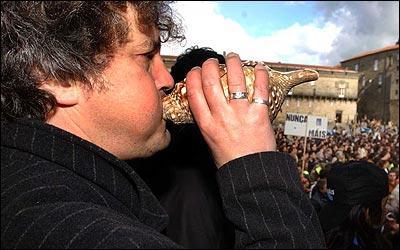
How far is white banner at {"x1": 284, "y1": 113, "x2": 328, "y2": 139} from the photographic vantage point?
3.58 metres

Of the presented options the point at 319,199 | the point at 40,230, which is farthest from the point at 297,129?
the point at 40,230

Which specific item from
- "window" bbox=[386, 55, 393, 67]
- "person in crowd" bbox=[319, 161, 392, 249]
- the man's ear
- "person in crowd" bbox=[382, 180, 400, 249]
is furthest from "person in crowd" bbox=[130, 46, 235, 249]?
"window" bbox=[386, 55, 393, 67]

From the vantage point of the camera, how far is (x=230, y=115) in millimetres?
1158

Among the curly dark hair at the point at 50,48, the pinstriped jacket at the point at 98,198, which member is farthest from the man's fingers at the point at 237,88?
the curly dark hair at the point at 50,48

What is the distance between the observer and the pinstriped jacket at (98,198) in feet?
2.90

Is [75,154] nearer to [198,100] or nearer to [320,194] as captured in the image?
[198,100]

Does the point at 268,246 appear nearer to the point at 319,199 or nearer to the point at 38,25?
the point at 38,25

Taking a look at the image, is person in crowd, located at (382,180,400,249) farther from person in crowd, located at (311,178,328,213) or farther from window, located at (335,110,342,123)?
window, located at (335,110,342,123)

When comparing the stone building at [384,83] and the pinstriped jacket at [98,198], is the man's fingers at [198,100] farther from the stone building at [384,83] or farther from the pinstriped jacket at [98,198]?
the stone building at [384,83]

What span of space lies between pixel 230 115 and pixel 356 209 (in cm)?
242

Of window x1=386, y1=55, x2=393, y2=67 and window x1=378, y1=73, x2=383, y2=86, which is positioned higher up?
window x1=386, y1=55, x2=393, y2=67


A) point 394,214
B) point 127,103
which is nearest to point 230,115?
point 127,103

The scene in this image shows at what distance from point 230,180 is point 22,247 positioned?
47cm

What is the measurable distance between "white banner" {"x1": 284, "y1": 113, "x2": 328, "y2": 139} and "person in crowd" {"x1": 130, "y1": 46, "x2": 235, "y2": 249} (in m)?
1.45
